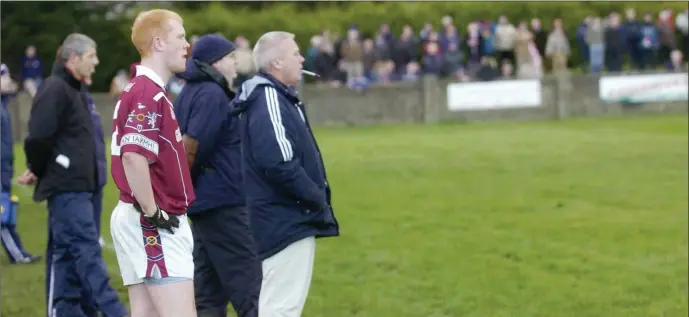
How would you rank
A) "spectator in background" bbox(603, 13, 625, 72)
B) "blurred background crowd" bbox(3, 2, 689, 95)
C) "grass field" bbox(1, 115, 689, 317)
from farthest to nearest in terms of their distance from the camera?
"spectator in background" bbox(603, 13, 625, 72) → "blurred background crowd" bbox(3, 2, 689, 95) → "grass field" bbox(1, 115, 689, 317)

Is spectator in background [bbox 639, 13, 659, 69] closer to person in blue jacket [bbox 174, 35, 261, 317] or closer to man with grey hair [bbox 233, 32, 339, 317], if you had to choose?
person in blue jacket [bbox 174, 35, 261, 317]

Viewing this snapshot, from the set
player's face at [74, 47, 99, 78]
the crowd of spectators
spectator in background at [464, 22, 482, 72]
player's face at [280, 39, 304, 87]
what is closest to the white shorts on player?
player's face at [280, 39, 304, 87]

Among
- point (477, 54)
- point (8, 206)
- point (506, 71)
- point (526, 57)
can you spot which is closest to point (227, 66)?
point (8, 206)

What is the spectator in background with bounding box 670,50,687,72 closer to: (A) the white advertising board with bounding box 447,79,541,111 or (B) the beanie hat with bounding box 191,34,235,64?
(A) the white advertising board with bounding box 447,79,541,111

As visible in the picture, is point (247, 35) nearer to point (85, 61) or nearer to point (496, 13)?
point (496, 13)

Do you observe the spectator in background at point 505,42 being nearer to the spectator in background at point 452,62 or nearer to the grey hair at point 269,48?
the spectator in background at point 452,62

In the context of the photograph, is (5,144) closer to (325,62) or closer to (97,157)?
(97,157)

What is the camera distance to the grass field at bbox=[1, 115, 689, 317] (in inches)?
359

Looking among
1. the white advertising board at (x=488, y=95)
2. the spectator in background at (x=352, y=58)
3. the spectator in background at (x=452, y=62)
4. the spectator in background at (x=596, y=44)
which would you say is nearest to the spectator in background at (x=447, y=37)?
the spectator in background at (x=452, y=62)

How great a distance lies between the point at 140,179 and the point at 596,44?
97.4 ft

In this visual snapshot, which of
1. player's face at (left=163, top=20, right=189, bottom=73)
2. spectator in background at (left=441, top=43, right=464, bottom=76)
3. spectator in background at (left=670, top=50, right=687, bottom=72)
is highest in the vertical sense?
player's face at (left=163, top=20, right=189, bottom=73)

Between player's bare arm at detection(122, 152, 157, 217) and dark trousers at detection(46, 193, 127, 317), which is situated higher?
player's bare arm at detection(122, 152, 157, 217)

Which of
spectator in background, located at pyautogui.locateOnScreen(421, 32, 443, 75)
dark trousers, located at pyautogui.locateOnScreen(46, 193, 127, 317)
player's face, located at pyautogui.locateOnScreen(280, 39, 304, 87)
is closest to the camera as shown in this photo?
player's face, located at pyautogui.locateOnScreen(280, 39, 304, 87)

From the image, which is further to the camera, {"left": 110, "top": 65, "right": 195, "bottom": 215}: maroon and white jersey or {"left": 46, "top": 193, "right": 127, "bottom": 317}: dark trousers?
{"left": 46, "top": 193, "right": 127, "bottom": 317}: dark trousers
